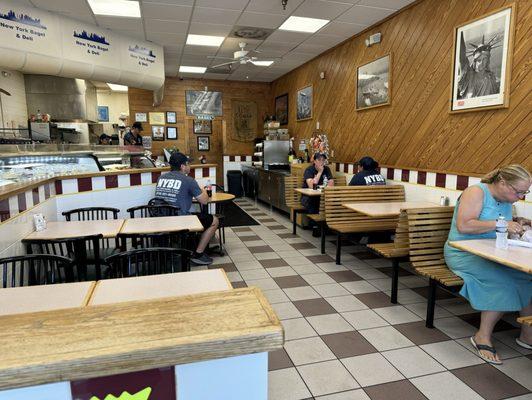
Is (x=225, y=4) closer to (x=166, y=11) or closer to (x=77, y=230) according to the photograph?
(x=166, y=11)

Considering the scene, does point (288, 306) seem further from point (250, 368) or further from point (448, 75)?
point (448, 75)

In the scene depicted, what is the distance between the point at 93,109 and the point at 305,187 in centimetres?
758

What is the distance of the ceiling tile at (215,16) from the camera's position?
543cm

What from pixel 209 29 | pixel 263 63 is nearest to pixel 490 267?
pixel 209 29

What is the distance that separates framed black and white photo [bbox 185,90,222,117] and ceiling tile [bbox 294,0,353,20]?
567cm

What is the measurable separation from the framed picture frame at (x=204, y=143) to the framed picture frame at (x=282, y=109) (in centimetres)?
223

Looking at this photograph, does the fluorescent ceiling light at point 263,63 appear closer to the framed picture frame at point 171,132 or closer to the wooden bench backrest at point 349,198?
the framed picture frame at point 171,132

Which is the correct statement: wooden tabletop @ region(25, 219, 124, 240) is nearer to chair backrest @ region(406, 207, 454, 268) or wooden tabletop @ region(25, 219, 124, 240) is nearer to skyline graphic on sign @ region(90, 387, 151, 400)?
skyline graphic on sign @ region(90, 387, 151, 400)

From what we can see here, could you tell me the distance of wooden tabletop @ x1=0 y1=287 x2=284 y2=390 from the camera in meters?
0.76

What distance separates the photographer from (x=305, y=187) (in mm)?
6098

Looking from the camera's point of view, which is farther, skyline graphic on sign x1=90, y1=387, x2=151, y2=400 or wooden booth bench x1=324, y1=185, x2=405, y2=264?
wooden booth bench x1=324, y1=185, x2=405, y2=264

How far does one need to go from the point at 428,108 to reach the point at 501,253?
3.04 meters

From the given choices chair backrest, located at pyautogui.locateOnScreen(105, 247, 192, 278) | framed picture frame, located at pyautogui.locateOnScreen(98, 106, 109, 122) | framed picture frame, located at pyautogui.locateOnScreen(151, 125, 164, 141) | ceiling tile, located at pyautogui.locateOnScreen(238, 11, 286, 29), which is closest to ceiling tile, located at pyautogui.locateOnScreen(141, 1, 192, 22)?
ceiling tile, located at pyautogui.locateOnScreen(238, 11, 286, 29)

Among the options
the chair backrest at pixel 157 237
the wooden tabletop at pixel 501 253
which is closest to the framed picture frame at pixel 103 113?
→ the chair backrest at pixel 157 237
